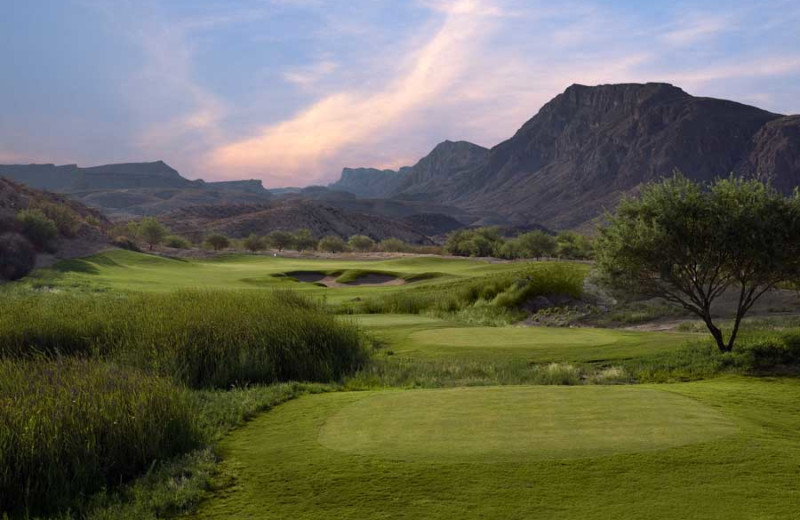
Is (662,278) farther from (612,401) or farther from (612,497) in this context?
(612,497)

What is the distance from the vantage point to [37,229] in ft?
164

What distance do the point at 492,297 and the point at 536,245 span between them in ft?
132

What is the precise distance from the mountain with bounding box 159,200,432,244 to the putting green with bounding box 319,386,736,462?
11605 centimetres

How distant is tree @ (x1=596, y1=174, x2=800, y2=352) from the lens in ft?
43.8

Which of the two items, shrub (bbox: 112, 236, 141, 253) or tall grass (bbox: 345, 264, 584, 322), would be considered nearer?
tall grass (bbox: 345, 264, 584, 322)

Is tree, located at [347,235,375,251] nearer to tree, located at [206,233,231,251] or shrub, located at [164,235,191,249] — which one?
tree, located at [206,233,231,251]

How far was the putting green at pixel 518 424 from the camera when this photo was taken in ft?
24.2

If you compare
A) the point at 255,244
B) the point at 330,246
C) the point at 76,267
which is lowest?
the point at 76,267

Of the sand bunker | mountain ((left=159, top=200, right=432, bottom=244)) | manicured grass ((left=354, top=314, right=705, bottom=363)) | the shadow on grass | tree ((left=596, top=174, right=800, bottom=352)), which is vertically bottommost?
the sand bunker

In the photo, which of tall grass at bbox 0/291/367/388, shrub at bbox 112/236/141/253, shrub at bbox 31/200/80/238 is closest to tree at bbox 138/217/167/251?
shrub at bbox 112/236/141/253

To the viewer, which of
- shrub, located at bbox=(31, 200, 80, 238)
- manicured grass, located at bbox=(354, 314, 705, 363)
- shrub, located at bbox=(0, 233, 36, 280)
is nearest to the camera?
manicured grass, located at bbox=(354, 314, 705, 363)

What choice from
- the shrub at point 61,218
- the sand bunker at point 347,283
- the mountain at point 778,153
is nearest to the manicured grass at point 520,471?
the sand bunker at point 347,283

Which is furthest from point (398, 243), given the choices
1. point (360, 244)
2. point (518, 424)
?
point (518, 424)

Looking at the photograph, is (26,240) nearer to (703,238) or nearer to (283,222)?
(703,238)
